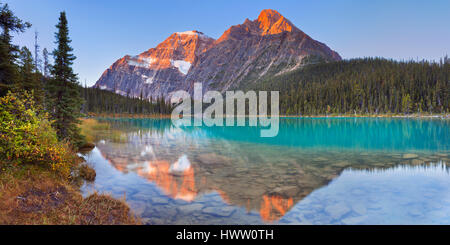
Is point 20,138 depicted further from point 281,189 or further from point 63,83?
point 63,83

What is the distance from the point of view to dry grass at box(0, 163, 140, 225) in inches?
259

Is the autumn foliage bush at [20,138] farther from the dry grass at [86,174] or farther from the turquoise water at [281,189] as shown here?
the dry grass at [86,174]

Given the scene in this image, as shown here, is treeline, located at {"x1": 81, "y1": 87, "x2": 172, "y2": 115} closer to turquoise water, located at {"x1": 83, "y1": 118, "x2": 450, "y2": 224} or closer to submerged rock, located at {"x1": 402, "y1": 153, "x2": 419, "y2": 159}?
turquoise water, located at {"x1": 83, "y1": 118, "x2": 450, "y2": 224}

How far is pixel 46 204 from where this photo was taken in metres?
7.74

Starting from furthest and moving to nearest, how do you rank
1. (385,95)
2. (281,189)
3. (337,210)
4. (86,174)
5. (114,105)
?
1. (114,105)
2. (385,95)
3. (86,174)
4. (281,189)
5. (337,210)

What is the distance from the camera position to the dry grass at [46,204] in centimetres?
659

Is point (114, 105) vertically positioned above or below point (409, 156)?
above

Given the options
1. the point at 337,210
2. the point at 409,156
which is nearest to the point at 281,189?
the point at 337,210

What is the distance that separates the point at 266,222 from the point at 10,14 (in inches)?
648

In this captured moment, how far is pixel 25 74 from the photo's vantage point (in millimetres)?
33062

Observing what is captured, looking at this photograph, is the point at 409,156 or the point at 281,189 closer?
the point at 281,189

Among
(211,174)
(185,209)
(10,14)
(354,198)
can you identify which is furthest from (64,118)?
(354,198)

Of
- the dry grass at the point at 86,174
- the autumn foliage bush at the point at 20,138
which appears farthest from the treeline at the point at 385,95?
the autumn foliage bush at the point at 20,138
